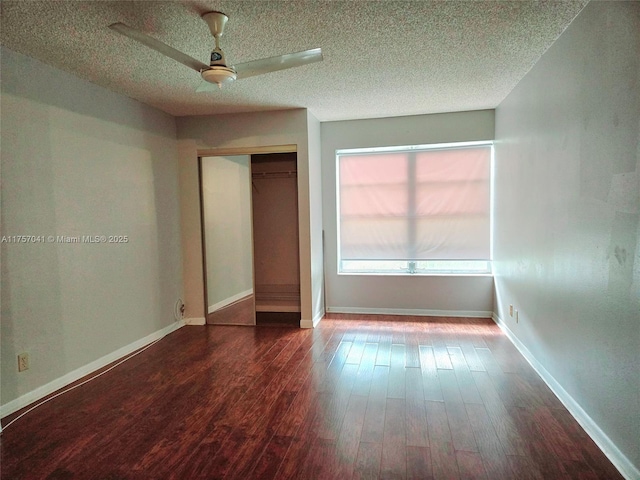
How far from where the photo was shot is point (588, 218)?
2143 mm

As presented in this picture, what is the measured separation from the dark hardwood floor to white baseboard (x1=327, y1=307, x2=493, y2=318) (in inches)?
39.3

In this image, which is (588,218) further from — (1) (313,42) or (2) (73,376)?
(2) (73,376)


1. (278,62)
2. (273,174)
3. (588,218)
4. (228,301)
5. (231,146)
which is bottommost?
(228,301)

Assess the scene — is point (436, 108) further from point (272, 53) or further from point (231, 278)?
point (231, 278)

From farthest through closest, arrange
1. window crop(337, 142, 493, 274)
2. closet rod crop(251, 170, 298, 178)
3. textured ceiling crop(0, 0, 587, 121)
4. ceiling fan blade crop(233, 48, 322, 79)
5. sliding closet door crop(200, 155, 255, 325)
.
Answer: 1. closet rod crop(251, 170, 298, 178)
2. window crop(337, 142, 493, 274)
3. sliding closet door crop(200, 155, 255, 325)
4. ceiling fan blade crop(233, 48, 322, 79)
5. textured ceiling crop(0, 0, 587, 121)

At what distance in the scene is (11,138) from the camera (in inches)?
98.7

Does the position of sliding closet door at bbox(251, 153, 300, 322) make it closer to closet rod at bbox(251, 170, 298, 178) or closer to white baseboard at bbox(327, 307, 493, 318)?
closet rod at bbox(251, 170, 298, 178)

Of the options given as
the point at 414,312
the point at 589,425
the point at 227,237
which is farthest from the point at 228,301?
the point at 589,425

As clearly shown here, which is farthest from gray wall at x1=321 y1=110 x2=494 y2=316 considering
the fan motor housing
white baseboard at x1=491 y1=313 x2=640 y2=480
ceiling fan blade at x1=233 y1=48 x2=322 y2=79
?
the fan motor housing

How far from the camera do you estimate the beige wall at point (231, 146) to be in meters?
4.16

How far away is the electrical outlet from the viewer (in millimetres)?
2543

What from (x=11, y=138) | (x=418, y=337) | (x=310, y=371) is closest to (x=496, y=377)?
(x=418, y=337)

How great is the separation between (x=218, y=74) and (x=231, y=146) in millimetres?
2129

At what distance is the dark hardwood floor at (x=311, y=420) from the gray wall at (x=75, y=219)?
1.30ft
